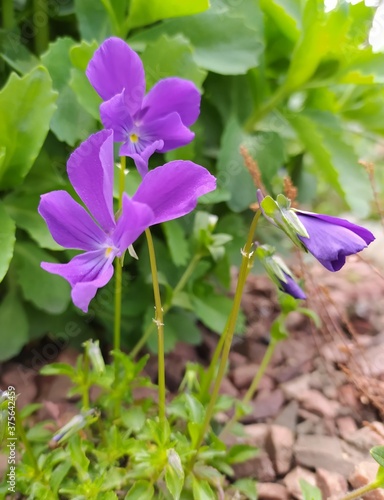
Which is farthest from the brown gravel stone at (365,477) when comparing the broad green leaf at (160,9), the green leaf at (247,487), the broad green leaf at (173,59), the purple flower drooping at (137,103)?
the broad green leaf at (160,9)

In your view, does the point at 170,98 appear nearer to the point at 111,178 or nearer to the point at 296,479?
the point at 111,178

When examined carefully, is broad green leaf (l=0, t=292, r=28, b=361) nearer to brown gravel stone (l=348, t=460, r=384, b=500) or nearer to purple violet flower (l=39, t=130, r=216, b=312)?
purple violet flower (l=39, t=130, r=216, b=312)

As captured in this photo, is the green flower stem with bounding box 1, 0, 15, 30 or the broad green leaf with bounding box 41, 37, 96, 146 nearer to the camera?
the broad green leaf with bounding box 41, 37, 96, 146

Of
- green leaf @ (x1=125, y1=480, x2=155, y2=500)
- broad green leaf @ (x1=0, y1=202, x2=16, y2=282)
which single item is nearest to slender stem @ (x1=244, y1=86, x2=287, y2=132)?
broad green leaf @ (x1=0, y1=202, x2=16, y2=282)

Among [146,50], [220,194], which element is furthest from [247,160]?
[146,50]

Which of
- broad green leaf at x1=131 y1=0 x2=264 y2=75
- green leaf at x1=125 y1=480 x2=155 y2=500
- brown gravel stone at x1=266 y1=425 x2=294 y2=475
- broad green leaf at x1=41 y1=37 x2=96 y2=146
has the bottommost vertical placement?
brown gravel stone at x1=266 y1=425 x2=294 y2=475

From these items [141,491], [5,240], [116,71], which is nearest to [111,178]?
[116,71]

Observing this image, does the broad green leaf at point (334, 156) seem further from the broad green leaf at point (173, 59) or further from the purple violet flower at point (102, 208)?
the purple violet flower at point (102, 208)
